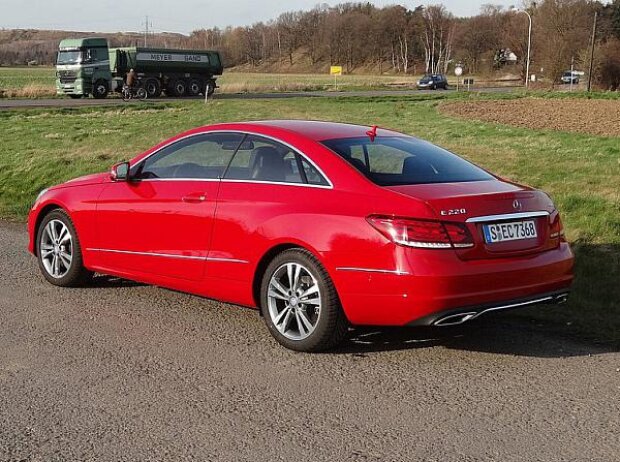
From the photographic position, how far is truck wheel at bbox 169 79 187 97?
2051 inches

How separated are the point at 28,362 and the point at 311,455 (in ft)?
7.22

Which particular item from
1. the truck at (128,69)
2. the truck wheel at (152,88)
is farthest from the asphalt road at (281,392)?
the truck wheel at (152,88)

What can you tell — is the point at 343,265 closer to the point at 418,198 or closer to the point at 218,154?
the point at 418,198

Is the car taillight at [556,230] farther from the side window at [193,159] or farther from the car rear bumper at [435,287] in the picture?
the side window at [193,159]

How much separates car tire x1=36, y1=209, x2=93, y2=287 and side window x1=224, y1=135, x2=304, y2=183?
72.6 inches

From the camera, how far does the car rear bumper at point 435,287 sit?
198 inches

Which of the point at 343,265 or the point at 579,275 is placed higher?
the point at 343,265

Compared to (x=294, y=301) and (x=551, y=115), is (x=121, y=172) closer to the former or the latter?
(x=294, y=301)

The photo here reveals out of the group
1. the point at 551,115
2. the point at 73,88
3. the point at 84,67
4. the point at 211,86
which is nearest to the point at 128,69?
the point at 84,67

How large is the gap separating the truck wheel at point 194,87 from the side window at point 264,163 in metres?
47.9

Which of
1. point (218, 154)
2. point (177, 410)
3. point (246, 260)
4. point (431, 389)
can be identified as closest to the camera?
point (177, 410)

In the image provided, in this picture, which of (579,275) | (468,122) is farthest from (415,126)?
(579,275)

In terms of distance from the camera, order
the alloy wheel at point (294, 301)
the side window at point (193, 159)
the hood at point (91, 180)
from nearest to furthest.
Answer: the alloy wheel at point (294, 301), the side window at point (193, 159), the hood at point (91, 180)

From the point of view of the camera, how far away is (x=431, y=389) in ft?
15.9
